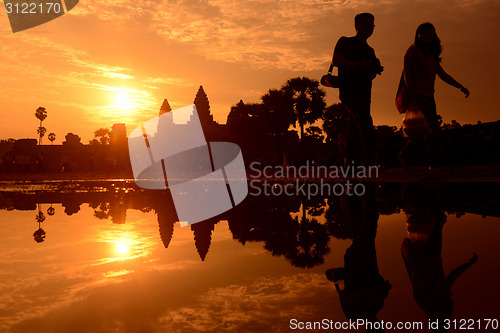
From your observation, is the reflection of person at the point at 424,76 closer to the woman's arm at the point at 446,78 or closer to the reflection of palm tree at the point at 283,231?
the woman's arm at the point at 446,78

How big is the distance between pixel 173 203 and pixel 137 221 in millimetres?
2116

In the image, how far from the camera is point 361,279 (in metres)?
2.61

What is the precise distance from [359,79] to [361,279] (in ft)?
23.4

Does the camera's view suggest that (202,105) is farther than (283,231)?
Yes

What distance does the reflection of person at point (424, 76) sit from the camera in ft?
27.3

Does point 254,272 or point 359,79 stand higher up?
point 359,79

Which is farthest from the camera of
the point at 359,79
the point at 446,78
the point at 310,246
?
the point at 359,79

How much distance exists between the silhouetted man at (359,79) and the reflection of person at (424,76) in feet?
2.74

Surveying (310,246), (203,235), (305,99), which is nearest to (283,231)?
(203,235)

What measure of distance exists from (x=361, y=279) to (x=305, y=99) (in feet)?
242

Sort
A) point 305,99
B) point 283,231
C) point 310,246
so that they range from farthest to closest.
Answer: point 305,99 < point 283,231 < point 310,246

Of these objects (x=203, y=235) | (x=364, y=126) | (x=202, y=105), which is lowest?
(x=203, y=235)

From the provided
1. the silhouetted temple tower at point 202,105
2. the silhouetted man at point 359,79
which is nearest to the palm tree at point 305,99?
the silhouetted temple tower at point 202,105

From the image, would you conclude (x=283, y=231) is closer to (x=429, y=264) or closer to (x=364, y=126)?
(x=429, y=264)
